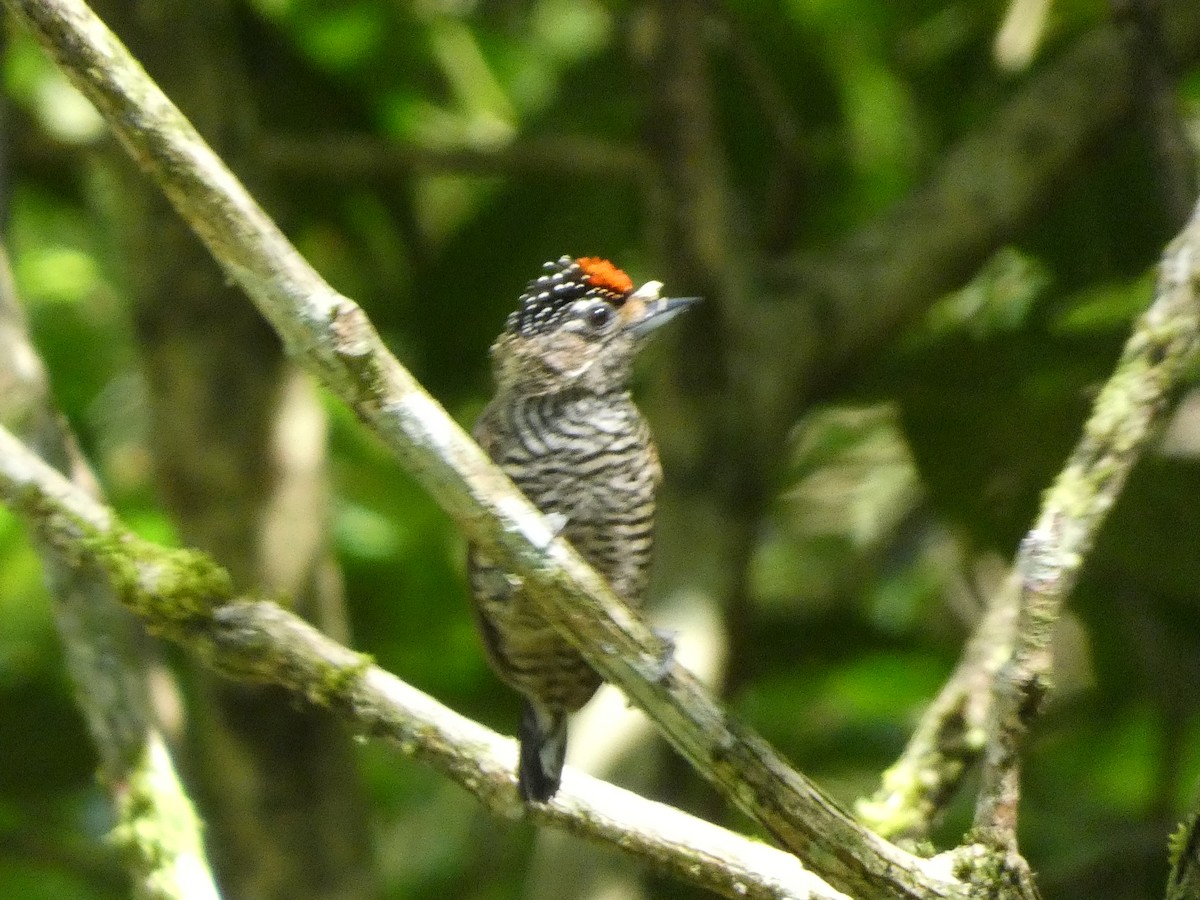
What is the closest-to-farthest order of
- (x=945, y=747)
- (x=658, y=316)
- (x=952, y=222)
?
(x=945, y=747) → (x=658, y=316) → (x=952, y=222)

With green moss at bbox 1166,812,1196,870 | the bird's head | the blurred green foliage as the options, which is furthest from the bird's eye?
green moss at bbox 1166,812,1196,870

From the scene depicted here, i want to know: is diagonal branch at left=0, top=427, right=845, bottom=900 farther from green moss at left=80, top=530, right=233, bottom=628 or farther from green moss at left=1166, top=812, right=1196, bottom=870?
green moss at left=1166, top=812, right=1196, bottom=870

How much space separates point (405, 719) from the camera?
222cm

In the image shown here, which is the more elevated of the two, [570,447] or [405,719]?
[570,447]

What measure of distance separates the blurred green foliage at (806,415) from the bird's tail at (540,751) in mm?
1017

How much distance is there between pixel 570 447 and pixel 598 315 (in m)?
0.29

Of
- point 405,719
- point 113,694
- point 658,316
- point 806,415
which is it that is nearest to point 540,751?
point 405,719

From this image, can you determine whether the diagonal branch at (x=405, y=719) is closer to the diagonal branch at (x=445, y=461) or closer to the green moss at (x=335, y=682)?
the green moss at (x=335, y=682)

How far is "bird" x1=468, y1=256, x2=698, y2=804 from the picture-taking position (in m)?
2.94

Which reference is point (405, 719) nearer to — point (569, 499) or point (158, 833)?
point (158, 833)

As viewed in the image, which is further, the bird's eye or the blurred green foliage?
the blurred green foliage

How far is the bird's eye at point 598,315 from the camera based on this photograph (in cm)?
307

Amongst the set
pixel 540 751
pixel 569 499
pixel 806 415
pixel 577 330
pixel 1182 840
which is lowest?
pixel 1182 840

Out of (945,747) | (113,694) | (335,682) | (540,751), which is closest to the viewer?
(335,682)
